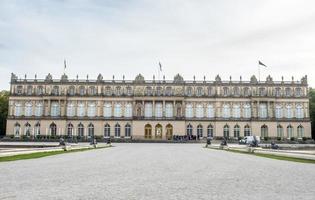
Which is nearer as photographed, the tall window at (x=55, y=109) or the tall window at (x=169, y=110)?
the tall window at (x=55, y=109)

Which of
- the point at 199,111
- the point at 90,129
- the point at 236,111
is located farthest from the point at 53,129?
the point at 236,111

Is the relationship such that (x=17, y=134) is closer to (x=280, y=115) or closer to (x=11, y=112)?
(x=11, y=112)

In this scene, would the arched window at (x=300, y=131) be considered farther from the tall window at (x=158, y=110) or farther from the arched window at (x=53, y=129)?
the arched window at (x=53, y=129)

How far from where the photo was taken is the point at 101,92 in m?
83.7

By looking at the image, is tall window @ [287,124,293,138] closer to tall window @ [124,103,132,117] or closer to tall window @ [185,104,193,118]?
tall window @ [185,104,193,118]

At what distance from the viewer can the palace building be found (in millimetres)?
82062

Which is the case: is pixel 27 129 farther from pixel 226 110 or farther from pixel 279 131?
pixel 279 131

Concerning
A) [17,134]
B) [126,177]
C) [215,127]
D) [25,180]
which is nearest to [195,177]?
[126,177]

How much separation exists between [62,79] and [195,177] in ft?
246

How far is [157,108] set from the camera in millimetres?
83375

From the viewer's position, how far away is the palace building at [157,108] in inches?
3231

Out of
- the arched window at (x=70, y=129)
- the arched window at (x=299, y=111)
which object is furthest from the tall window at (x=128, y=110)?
the arched window at (x=299, y=111)

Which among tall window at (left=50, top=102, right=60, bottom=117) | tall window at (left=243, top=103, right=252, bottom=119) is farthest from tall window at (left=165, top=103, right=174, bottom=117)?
tall window at (left=50, top=102, right=60, bottom=117)

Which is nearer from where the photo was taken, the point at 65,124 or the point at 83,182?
the point at 83,182
